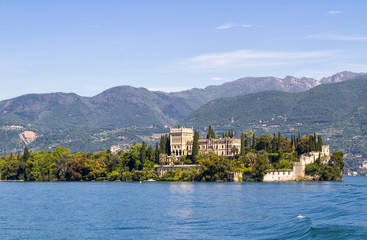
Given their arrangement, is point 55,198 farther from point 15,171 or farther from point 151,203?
point 15,171

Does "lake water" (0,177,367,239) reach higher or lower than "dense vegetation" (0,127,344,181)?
lower

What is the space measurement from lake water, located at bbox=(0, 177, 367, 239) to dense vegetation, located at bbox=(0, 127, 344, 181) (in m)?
47.3

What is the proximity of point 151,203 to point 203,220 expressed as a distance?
65.8 ft

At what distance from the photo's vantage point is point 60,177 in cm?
15925

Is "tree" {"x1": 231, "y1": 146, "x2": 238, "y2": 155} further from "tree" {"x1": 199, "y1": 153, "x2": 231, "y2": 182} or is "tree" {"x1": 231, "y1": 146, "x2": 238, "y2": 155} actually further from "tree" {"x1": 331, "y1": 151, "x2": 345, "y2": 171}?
"tree" {"x1": 331, "y1": 151, "x2": 345, "y2": 171}

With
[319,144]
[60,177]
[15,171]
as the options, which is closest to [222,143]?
[319,144]

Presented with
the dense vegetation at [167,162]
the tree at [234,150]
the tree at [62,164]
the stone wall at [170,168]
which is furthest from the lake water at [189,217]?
the tree at [62,164]

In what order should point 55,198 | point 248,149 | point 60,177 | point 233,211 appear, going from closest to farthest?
1. point 233,211
2. point 55,198
3. point 248,149
4. point 60,177

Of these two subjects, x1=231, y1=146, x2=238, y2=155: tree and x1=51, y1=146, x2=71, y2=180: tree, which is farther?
x1=51, y1=146, x2=71, y2=180: tree

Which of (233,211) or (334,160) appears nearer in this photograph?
(233,211)

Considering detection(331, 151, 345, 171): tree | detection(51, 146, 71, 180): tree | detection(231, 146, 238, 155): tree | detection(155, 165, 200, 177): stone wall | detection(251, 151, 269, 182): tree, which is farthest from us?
detection(51, 146, 71, 180): tree

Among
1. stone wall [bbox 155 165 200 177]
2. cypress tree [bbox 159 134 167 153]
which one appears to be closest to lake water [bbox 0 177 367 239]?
stone wall [bbox 155 165 200 177]

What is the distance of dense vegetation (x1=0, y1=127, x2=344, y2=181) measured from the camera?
134750 mm

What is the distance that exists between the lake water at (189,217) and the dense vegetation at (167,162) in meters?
47.3
